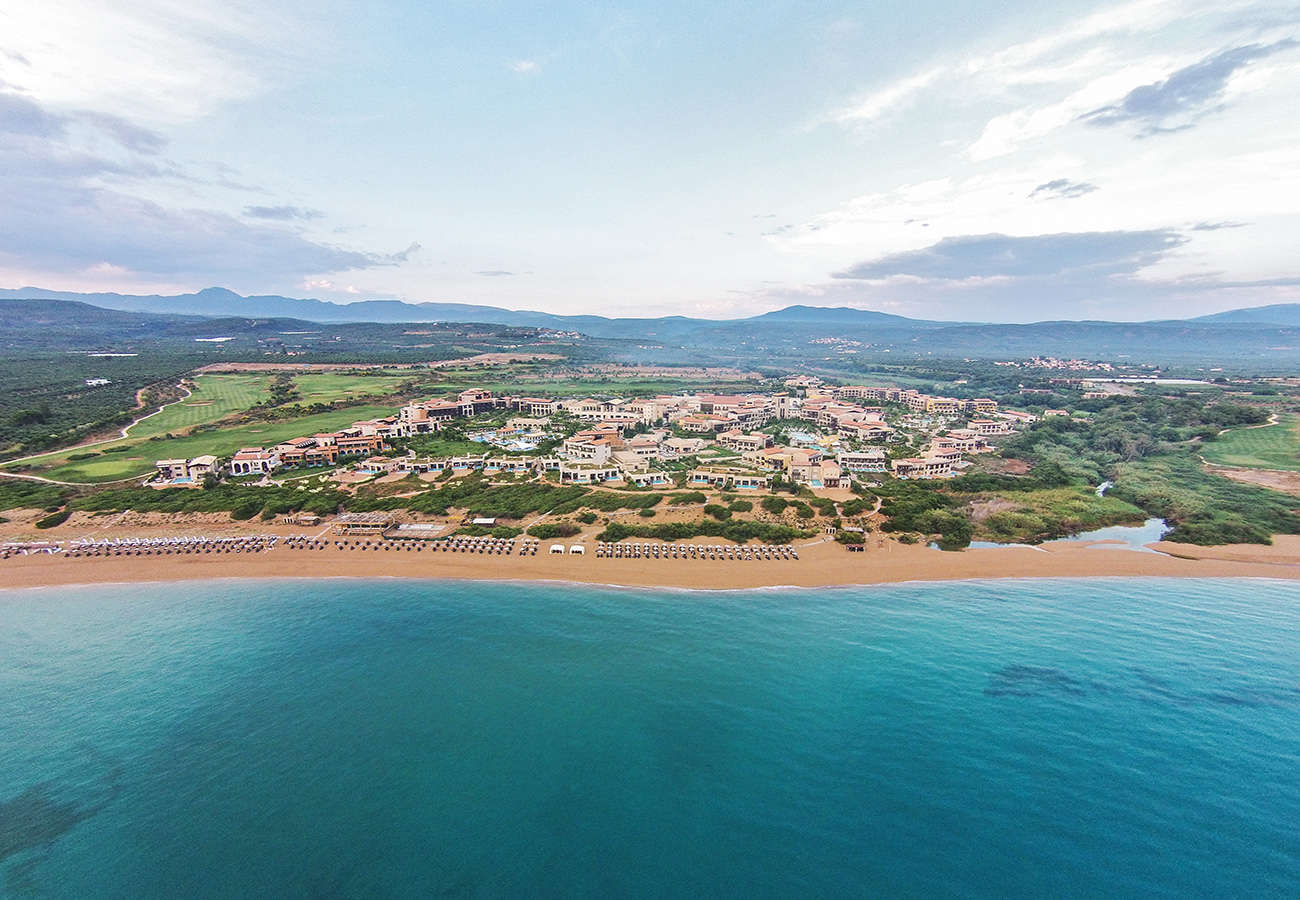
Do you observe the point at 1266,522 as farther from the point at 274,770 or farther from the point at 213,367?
→ the point at 213,367

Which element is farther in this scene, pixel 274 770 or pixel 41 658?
pixel 41 658

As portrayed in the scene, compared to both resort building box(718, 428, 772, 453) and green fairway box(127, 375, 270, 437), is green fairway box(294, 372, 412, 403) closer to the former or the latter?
green fairway box(127, 375, 270, 437)

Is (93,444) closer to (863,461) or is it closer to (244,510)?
(244,510)

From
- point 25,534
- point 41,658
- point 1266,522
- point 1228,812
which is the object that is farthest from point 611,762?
point 1266,522

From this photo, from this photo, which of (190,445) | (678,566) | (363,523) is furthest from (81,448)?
(678,566)

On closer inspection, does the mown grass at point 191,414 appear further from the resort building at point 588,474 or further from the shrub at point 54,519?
the resort building at point 588,474

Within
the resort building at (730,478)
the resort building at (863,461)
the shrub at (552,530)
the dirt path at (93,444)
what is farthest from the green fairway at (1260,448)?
the dirt path at (93,444)
